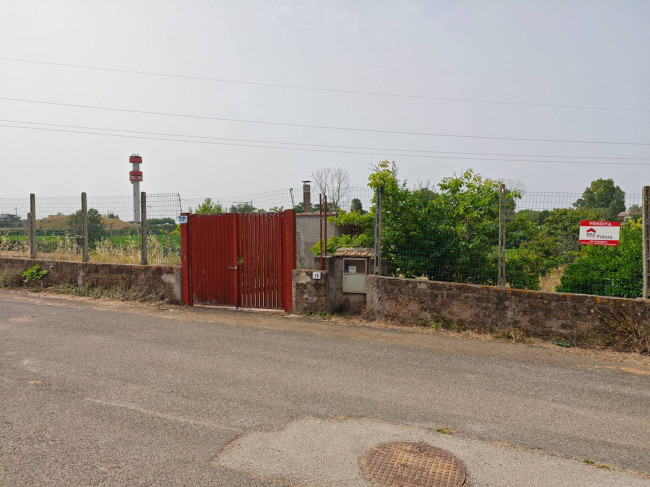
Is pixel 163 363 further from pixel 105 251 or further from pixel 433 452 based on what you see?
pixel 105 251

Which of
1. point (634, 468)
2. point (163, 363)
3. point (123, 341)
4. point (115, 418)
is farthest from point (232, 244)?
point (634, 468)

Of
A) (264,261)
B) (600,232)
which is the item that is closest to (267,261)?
(264,261)

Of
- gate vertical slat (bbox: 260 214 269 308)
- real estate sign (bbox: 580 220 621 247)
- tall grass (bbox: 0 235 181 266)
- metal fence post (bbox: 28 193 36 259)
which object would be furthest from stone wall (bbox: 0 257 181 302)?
real estate sign (bbox: 580 220 621 247)

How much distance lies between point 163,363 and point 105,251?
333 inches

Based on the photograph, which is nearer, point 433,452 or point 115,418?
point 433,452

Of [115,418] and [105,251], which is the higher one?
[105,251]

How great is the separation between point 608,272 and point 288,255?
533cm

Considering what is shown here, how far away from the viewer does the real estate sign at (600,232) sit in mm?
7277

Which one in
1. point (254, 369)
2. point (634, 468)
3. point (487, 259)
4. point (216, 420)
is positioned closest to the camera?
point (634, 468)

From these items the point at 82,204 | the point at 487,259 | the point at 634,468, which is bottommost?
the point at 634,468

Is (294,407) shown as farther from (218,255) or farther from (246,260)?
(218,255)

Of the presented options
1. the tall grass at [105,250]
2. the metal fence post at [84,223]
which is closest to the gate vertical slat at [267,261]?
the tall grass at [105,250]

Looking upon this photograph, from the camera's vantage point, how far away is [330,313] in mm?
8930

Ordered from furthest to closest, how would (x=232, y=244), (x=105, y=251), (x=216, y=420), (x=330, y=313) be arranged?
(x=105, y=251), (x=232, y=244), (x=330, y=313), (x=216, y=420)
